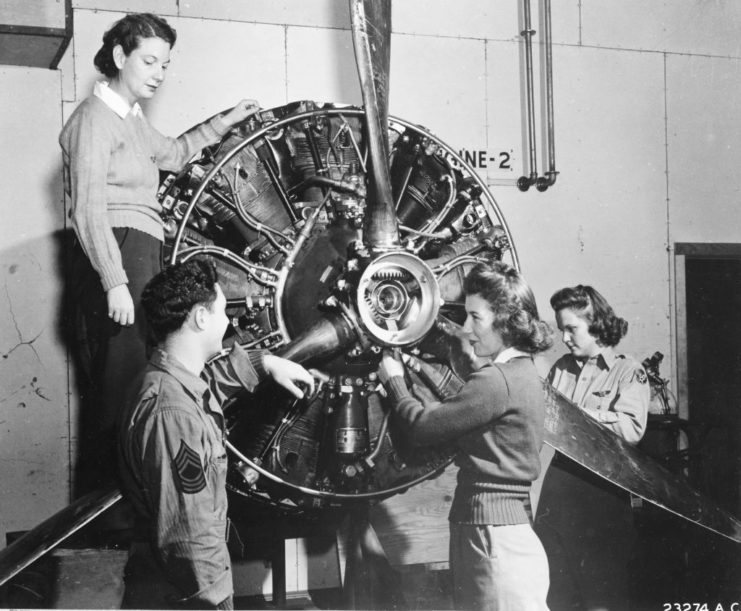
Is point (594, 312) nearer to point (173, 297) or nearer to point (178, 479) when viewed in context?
point (173, 297)

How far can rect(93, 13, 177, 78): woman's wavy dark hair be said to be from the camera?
2984 mm

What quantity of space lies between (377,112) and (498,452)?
1375mm

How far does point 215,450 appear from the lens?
2346 mm

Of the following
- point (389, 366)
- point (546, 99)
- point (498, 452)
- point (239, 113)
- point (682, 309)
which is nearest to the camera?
point (498, 452)

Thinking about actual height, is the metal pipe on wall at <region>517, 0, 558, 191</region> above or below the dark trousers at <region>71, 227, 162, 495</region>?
above

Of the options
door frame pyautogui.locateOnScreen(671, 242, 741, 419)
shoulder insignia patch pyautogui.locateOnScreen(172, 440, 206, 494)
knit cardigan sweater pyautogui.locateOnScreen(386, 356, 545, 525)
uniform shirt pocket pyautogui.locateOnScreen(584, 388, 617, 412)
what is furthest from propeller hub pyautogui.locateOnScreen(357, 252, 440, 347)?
door frame pyautogui.locateOnScreen(671, 242, 741, 419)

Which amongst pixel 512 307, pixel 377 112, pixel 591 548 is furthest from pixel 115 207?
pixel 591 548

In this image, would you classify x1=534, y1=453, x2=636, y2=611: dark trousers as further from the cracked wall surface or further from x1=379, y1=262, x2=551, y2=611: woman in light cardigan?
the cracked wall surface

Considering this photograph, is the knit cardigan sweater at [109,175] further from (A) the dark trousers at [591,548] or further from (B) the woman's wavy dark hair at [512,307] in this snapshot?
(A) the dark trousers at [591,548]

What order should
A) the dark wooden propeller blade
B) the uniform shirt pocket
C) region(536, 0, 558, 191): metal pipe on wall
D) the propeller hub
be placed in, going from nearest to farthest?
the propeller hub → the dark wooden propeller blade → the uniform shirt pocket → region(536, 0, 558, 191): metal pipe on wall

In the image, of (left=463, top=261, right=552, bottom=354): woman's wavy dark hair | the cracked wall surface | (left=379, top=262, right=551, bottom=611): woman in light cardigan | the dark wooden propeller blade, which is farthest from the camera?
the cracked wall surface

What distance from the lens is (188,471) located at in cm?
218

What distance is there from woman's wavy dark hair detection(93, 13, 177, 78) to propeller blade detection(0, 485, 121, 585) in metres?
Result: 1.56

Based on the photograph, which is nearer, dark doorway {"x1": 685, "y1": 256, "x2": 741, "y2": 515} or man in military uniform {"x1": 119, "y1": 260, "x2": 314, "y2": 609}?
man in military uniform {"x1": 119, "y1": 260, "x2": 314, "y2": 609}
